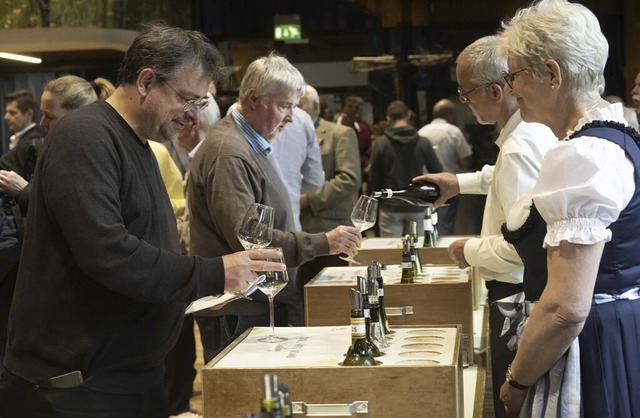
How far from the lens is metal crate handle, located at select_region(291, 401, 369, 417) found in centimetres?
220

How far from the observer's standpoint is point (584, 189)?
6.67 ft

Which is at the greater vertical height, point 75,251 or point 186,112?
point 186,112

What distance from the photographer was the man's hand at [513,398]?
2275 mm

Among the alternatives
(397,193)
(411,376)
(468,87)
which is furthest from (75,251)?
(397,193)

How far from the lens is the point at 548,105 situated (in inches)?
89.6

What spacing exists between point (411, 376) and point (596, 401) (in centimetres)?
40

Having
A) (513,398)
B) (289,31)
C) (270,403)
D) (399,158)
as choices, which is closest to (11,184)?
(513,398)

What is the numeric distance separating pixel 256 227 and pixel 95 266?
58cm

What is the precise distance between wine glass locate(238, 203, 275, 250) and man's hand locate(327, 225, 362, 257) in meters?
0.67

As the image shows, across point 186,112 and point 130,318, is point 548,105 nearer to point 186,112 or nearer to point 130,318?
point 186,112

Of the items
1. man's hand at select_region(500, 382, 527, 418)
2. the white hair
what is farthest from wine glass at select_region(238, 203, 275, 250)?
the white hair

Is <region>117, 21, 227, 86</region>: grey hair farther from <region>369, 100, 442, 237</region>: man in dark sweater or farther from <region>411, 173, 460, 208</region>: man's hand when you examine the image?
<region>369, 100, 442, 237</region>: man in dark sweater

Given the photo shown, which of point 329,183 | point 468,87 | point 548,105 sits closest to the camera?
A: point 548,105

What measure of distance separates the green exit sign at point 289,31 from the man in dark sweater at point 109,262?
9.94 meters
